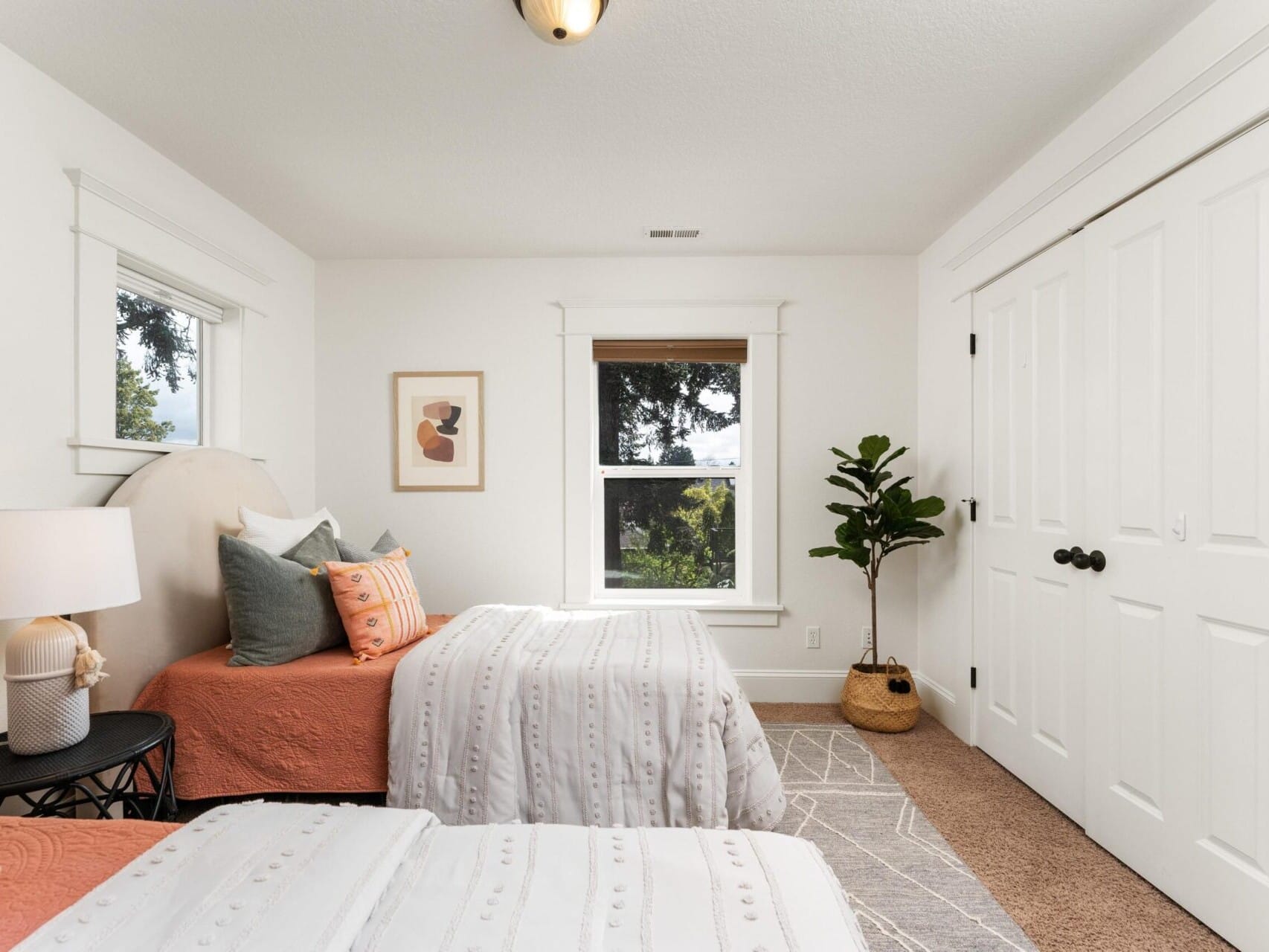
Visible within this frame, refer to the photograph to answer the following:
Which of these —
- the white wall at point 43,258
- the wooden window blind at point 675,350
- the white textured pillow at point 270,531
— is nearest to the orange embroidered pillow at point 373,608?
the white textured pillow at point 270,531

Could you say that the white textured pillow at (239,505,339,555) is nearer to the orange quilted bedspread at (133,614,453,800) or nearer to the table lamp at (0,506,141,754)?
the orange quilted bedspread at (133,614,453,800)

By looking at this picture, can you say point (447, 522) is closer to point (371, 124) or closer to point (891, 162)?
point (371, 124)

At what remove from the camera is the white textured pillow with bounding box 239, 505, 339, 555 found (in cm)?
277

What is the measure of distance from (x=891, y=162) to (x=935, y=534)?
1706 mm

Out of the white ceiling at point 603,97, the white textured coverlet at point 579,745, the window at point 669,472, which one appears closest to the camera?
the white ceiling at point 603,97

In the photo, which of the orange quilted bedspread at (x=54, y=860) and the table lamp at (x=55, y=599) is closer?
the orange quilted bedspread at (x=54, y=860)

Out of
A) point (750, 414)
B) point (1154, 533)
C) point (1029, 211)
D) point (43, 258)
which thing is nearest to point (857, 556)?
point (750, 414)

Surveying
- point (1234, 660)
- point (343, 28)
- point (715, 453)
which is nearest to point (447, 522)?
point (715, 453)

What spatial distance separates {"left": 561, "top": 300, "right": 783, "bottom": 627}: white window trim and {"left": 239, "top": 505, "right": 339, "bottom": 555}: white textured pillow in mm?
1402

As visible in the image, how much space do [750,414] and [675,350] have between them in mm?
567

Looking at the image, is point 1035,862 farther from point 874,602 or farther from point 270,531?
point 270,531

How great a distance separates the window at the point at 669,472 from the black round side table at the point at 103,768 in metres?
2.32

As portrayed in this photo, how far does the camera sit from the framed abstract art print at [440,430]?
383 centimetres

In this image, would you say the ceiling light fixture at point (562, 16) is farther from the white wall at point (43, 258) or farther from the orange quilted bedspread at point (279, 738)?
the orange quilted bedspread at point (279, 738)
